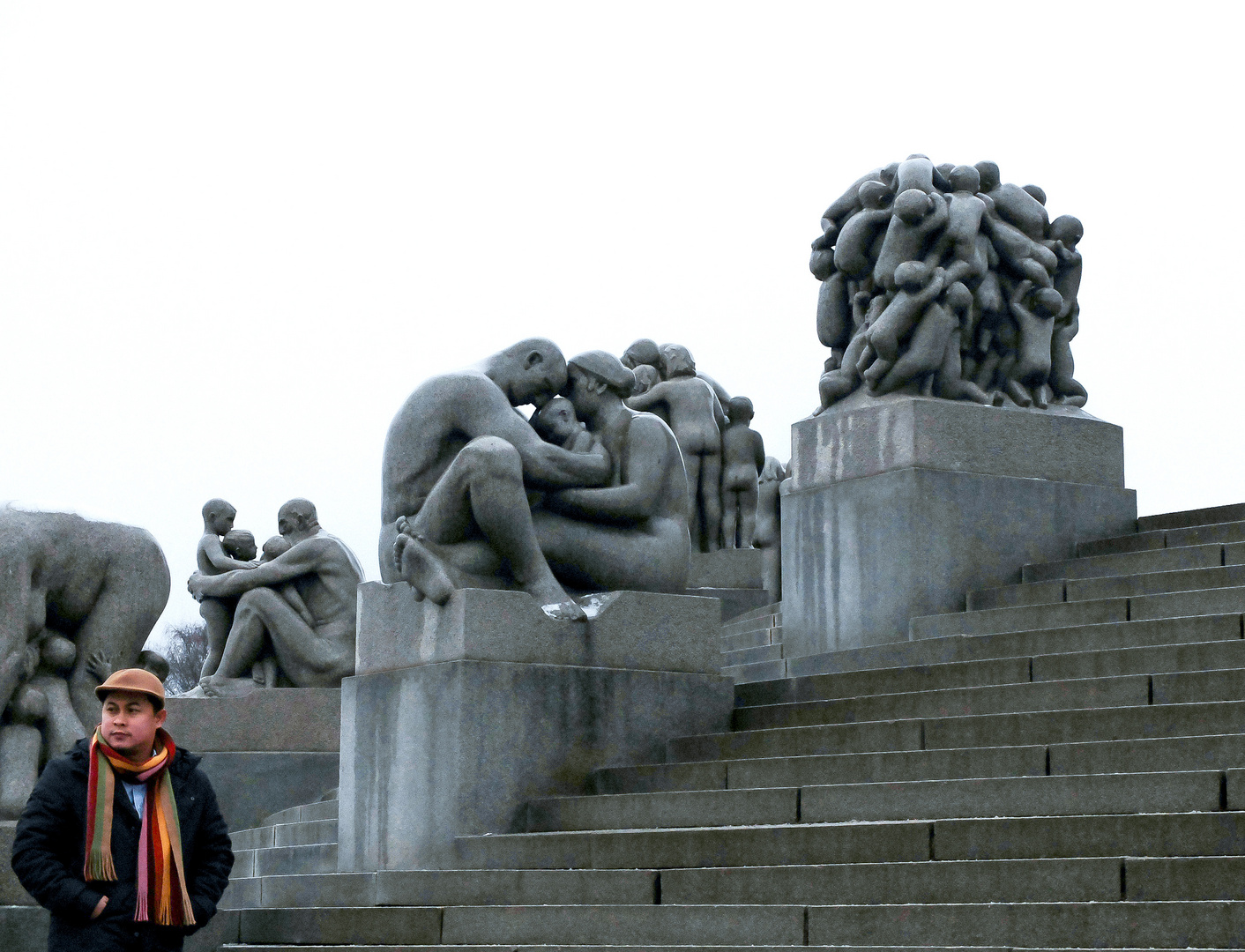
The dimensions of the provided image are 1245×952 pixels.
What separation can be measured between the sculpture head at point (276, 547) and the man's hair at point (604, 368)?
633cm

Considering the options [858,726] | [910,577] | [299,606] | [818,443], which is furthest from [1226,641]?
[299,606]

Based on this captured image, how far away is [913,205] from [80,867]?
8.35 meters

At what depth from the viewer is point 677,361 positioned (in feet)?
65.9

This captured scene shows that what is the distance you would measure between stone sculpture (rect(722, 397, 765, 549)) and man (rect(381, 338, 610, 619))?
10077 mm

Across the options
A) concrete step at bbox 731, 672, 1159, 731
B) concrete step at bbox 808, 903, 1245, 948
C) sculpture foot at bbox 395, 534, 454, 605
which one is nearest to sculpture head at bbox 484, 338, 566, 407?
sculpture foot at bbox 395, 534, 454, 605

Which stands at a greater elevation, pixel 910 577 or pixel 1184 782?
pixel 910 577

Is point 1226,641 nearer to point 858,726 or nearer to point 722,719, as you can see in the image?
point 858,726

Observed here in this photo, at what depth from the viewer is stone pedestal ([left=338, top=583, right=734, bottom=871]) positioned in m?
9.62

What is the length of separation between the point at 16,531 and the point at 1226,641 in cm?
534

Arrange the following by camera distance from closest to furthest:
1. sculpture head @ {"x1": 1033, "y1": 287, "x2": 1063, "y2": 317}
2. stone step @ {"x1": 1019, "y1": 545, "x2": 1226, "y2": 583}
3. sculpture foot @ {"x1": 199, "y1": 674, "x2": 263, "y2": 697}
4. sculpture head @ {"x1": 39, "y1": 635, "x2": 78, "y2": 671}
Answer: sculpture head @ {"x1": 39, "y1": 635, "x2": 78, "y2": 671} < stone step @ {"x1": 1019, "y1": 545, "x2": 1226, "y2": 583} < sculpture head @ {"x1": 1033, "y1": 287, "x2": 1063, "y2": 317} < sculpture foot @ {"x1": 199, "y1": 674, "x2": 263, "y2": 697}

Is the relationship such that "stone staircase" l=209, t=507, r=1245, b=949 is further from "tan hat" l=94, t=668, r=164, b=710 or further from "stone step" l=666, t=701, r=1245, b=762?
"tan hat" l=94, t=668, r=164, b=710

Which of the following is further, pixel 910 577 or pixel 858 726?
pixel 910 577

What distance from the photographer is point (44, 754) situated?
28.9 feet

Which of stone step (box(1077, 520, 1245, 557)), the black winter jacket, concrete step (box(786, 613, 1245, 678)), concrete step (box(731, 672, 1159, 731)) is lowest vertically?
the black winter jacket
